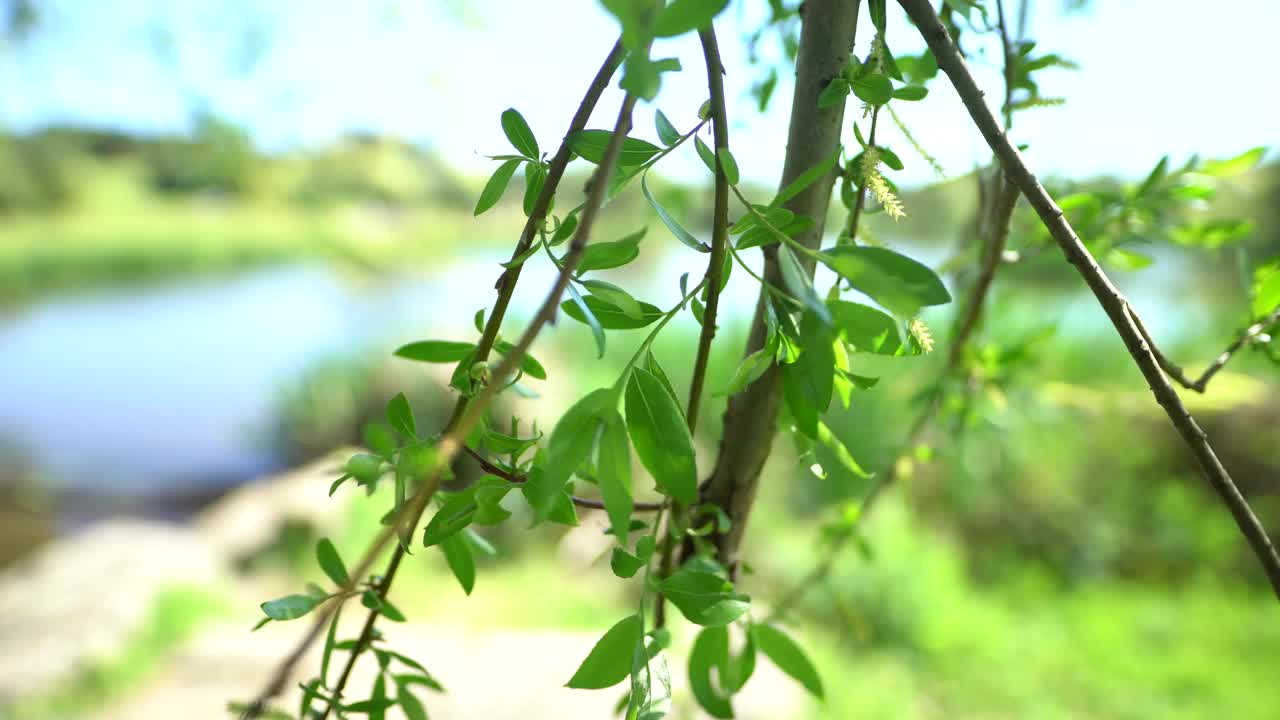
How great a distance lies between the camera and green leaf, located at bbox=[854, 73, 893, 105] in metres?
0.20

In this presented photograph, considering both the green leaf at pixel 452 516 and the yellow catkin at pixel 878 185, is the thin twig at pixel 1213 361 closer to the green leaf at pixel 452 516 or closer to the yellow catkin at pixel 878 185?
the yellow catkin at pixel 878 185

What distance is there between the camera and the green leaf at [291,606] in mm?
203

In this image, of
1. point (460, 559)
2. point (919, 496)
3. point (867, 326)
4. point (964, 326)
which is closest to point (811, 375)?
point (867, 326)

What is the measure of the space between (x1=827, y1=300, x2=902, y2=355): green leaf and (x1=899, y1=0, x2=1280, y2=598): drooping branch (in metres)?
0.04

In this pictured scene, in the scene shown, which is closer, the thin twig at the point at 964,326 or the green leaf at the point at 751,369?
the green leaf at the point at 751,369

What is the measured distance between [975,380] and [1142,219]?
11 centimetres

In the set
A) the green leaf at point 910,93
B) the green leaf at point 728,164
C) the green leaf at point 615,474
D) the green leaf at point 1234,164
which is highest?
the green leaf at point 1234,164

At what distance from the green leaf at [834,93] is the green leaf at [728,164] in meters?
0.04

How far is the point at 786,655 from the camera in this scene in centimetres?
28

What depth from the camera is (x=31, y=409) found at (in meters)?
4.59

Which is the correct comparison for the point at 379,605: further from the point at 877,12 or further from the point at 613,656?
the point at 877,12

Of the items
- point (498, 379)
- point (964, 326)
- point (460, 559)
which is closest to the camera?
point (498, 379)

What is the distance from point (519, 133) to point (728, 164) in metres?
0.05

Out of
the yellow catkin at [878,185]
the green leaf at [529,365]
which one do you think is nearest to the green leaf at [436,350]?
the green leaf at [529,365]
